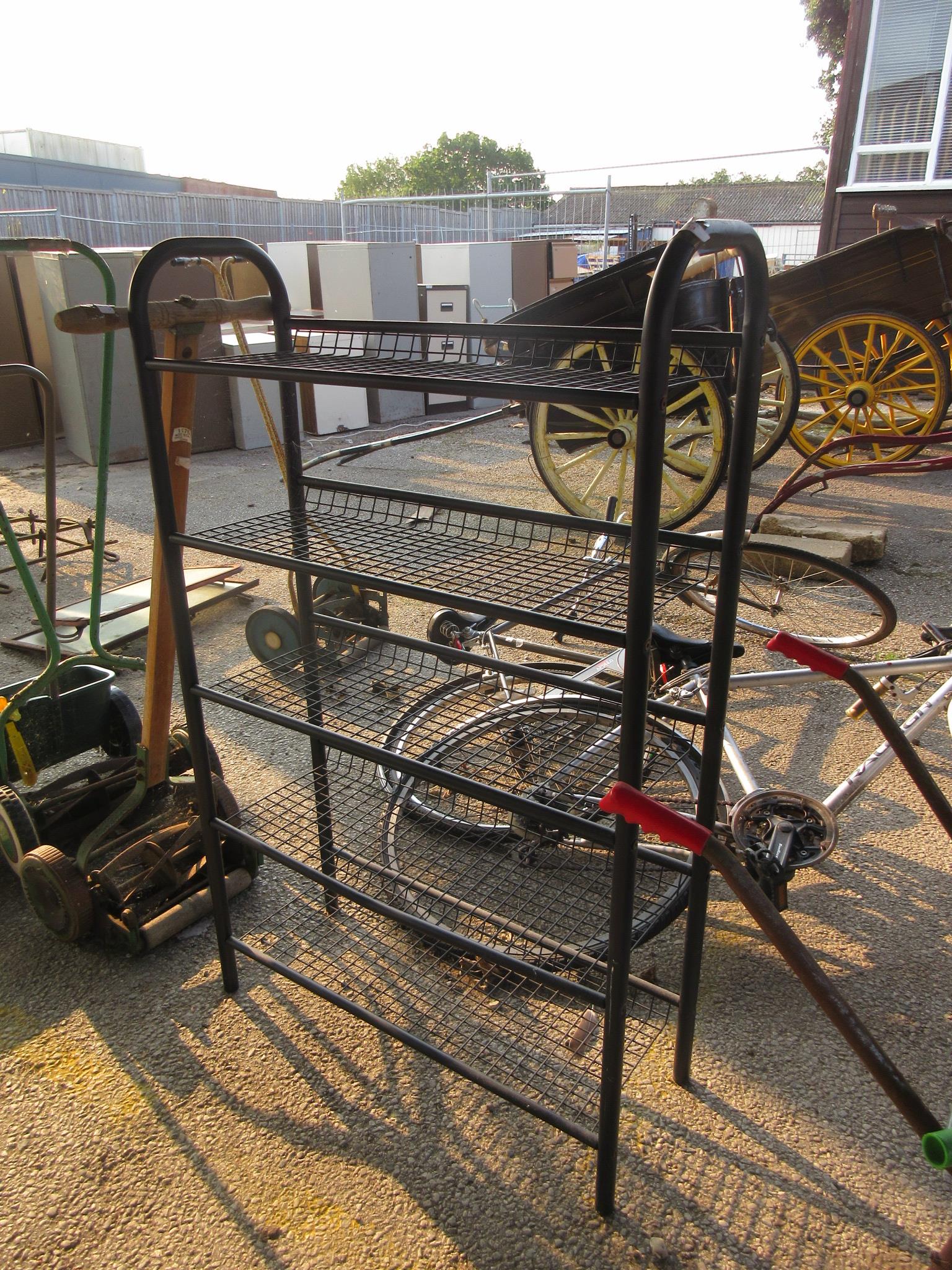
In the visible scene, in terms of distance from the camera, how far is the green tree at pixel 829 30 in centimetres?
1919

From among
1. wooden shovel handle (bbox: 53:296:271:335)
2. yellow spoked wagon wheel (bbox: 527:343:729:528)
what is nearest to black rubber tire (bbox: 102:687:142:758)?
wooden shovel handle (bbox: 53:296:271:335)

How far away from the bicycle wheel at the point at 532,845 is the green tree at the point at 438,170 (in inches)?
2112

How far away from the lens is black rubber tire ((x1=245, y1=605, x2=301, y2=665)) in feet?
11.2

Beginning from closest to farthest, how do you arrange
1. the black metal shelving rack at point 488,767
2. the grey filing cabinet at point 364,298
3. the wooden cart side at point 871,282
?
the black metal shelving rack at point 488,767 < the wooden cart side at point 871,282 < the grey filing cabinet at point 364,298

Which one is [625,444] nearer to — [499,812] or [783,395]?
[783,395]

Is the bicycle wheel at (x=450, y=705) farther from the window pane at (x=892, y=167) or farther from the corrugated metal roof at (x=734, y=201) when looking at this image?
the corrugated metal roof at (x=734, y=201)

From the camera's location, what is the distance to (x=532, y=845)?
2.16m

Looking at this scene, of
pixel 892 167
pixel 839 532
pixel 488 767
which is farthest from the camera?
pixel 892 167

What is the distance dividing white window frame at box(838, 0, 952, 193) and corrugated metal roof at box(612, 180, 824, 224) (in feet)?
21.8

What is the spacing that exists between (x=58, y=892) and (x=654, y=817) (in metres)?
1.54

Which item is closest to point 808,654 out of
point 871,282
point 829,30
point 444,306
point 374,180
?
point 871,282

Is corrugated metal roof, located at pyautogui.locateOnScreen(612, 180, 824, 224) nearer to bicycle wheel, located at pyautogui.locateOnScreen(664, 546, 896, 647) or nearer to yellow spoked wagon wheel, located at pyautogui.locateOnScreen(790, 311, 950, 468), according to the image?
yellow spoked wagon wheel, located at pyautogui.locateOnScreen(790, 311, 950, 468)

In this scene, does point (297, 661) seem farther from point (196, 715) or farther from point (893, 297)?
point (893, 297)

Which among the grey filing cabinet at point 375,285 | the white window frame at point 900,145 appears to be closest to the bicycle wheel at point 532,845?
the grey filing cabinet at point 375,285
